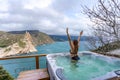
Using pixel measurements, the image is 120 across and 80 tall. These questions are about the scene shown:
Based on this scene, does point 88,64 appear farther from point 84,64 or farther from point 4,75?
point 4,75

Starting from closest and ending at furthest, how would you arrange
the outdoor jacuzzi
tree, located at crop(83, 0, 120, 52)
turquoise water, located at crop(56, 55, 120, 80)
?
the outdoor jacuzzi, turquoise water, located at crop(56, 55, 120, 80), tree, located at crop(83, 0, 120, 52)

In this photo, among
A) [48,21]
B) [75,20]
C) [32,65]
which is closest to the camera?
[32,65]

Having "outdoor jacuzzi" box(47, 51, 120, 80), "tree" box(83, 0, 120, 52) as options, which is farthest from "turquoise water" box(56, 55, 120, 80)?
"tree" box(83, 0, 120, 52)

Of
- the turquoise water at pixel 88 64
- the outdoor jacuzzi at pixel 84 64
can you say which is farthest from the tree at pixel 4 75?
the turquoise water at pixel 88 64

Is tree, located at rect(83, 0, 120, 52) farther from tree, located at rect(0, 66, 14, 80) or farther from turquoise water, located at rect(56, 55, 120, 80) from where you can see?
tree, located at rect(0, 66, 14, 80)

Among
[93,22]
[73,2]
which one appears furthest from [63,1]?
[93,22]

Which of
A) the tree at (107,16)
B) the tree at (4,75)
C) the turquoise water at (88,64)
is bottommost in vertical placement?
the tree at (4,75)

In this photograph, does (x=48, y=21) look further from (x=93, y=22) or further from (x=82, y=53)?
(x=82, y=53)

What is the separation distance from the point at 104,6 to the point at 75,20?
1.38 meters

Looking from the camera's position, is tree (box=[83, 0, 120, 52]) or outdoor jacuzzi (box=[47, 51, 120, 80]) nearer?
outdoor jacuzzi (box=[47, 51, 120, 80])

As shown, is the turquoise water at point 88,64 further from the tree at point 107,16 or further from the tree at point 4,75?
the tree at point 107,16

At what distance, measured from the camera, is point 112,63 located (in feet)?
10.1

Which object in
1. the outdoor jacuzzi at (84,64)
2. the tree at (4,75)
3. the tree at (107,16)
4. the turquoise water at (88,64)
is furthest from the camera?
the tree at (107,16)

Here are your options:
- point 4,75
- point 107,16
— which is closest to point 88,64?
point 4,75
